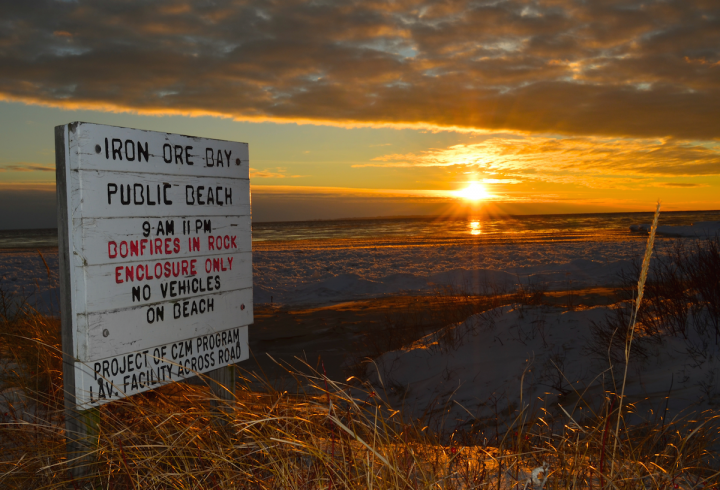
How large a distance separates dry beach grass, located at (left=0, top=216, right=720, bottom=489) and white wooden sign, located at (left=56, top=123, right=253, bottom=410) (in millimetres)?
321

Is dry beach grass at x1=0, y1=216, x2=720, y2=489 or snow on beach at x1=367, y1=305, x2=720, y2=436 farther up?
dry beach grass at x1=0, y1=216, x2=720, y2=489

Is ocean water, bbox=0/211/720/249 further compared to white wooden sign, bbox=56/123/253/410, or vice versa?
ocean water, bbox=0/211/720/249

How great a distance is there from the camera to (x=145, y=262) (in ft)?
11.1

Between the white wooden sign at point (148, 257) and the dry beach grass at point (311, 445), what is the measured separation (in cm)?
32

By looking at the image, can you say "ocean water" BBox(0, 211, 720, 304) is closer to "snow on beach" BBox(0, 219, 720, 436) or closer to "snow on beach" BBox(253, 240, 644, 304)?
"snow on beach" BBox(253, 240, 644, 304)

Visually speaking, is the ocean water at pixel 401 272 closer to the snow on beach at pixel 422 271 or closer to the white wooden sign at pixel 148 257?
the snow on beach at pixel 422 271

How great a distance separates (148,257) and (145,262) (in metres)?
0.04

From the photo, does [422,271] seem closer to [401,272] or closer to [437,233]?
[401,272]

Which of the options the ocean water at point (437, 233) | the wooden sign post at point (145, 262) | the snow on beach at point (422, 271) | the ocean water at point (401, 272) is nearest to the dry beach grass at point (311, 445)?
the wooden sign post at point (145, 262)

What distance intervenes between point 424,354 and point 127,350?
4444 mm

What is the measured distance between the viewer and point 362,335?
8.89m

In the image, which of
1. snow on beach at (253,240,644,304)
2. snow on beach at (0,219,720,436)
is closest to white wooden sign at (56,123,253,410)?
snow on beach at (0,219,720,436)

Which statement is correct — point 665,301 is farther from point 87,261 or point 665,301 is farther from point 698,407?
point 87,261

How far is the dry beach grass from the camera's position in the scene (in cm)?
233
